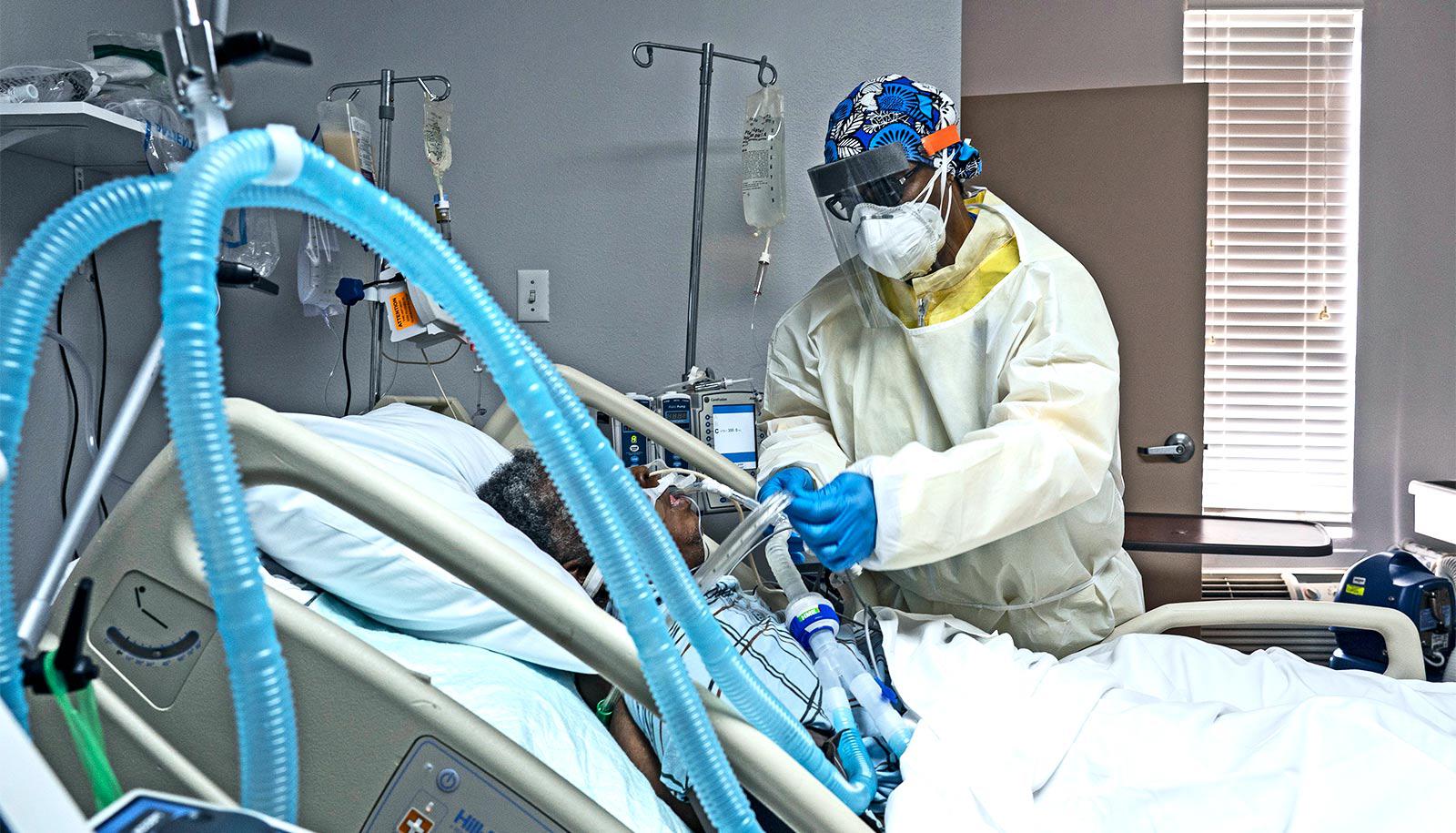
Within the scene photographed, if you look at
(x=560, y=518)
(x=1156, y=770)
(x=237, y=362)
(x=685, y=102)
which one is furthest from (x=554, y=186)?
(x=1156, y=770)

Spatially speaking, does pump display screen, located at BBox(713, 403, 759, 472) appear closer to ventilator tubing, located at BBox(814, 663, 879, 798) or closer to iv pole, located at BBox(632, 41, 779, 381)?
iv pole, located at BBox(632, 41, 779, 381)

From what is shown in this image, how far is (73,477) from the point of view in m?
2.14

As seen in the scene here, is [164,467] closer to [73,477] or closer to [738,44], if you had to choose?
[73,477]

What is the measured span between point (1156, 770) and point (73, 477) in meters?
2.34

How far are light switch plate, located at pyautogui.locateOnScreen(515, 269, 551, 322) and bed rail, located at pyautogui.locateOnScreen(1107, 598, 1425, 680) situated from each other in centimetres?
162

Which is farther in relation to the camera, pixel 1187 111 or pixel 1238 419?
pixel 1238 419

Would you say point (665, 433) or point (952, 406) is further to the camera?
point (665, 433)

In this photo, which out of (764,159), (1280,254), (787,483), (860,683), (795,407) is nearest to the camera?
(860,683)

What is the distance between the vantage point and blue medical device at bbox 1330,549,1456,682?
2162 millimetres

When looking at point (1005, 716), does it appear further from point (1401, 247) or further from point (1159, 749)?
point (1401, 247)

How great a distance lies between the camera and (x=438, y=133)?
223cm

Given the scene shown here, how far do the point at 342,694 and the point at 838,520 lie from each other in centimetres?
69

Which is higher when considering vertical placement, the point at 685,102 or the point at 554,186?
the point at 685,102

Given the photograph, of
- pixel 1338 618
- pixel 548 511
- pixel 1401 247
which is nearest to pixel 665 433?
pixel 548 511
